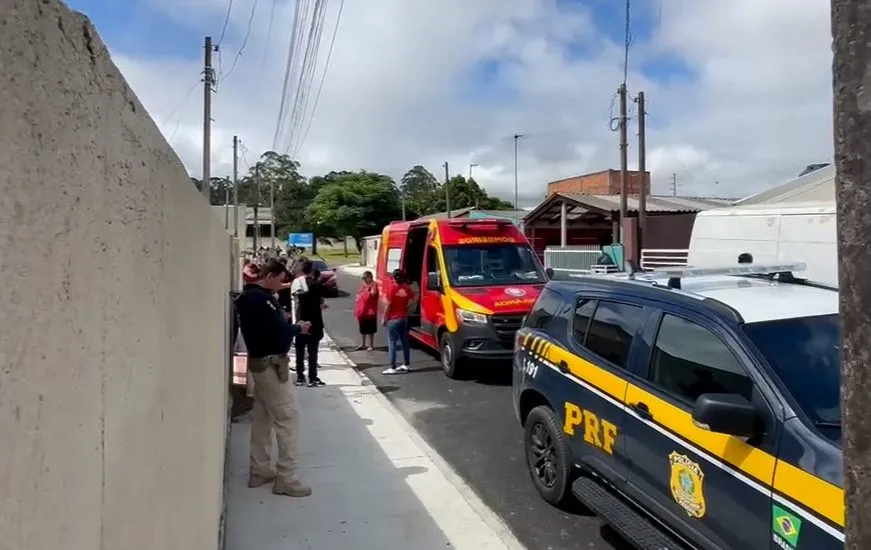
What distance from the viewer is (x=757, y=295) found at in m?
4.11

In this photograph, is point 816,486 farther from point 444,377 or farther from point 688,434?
point 444,377

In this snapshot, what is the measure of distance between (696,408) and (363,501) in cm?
288

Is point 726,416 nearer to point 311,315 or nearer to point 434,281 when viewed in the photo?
point 311,315

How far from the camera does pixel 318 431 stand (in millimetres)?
6949

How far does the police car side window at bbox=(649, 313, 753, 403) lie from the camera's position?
11.5 feet

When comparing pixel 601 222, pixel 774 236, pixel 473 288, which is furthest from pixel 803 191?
pixel 601 222

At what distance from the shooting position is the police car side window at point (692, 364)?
3.50 meters

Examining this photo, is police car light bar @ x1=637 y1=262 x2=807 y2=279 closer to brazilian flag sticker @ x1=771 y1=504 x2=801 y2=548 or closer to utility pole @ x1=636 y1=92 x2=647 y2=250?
brazilian flag sticker @ x1=771 y1=504 x2=801 y2=548

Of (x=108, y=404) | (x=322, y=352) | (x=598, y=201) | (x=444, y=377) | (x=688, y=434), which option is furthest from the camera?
(x=598, y=201)

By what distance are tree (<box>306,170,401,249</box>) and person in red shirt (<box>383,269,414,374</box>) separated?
5558 cm

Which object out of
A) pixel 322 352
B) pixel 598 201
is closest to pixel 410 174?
pixel 598 201

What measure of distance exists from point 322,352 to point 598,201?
2053 cm

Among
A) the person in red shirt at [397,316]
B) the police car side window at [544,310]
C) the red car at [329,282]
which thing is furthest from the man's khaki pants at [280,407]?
the person in red shirt at [397,316]

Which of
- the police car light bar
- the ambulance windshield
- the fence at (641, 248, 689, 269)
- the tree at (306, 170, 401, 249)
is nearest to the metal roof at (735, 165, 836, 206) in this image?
the fence at (641, 248, 689, 269)
